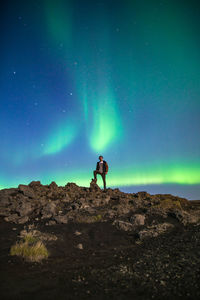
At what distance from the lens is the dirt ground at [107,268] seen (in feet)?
19.1

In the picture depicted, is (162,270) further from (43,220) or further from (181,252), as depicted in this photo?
(43,220)

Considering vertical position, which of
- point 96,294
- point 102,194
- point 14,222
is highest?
point 102,194

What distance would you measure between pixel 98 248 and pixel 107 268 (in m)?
2.67

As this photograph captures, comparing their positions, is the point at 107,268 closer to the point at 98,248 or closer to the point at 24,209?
the point at 98,248

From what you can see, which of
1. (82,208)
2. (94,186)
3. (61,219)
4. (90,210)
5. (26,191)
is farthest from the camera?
(94,186)

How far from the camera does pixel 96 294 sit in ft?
19.0

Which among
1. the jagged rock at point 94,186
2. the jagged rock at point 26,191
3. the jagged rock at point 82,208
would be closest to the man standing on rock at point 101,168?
the jagged rock at point 94,186

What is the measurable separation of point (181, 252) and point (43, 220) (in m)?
8.85

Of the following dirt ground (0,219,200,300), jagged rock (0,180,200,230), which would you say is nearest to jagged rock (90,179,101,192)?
jagged rock (0,180,200,230)

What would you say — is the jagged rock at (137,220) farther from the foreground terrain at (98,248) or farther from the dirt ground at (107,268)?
the dirt ground at (107,268)

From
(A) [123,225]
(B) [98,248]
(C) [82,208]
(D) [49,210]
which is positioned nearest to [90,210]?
(C) [82,208]

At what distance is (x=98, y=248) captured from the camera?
1016cm

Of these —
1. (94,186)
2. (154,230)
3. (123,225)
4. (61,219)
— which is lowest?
(154,230)

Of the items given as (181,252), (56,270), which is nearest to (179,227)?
(181,252)
